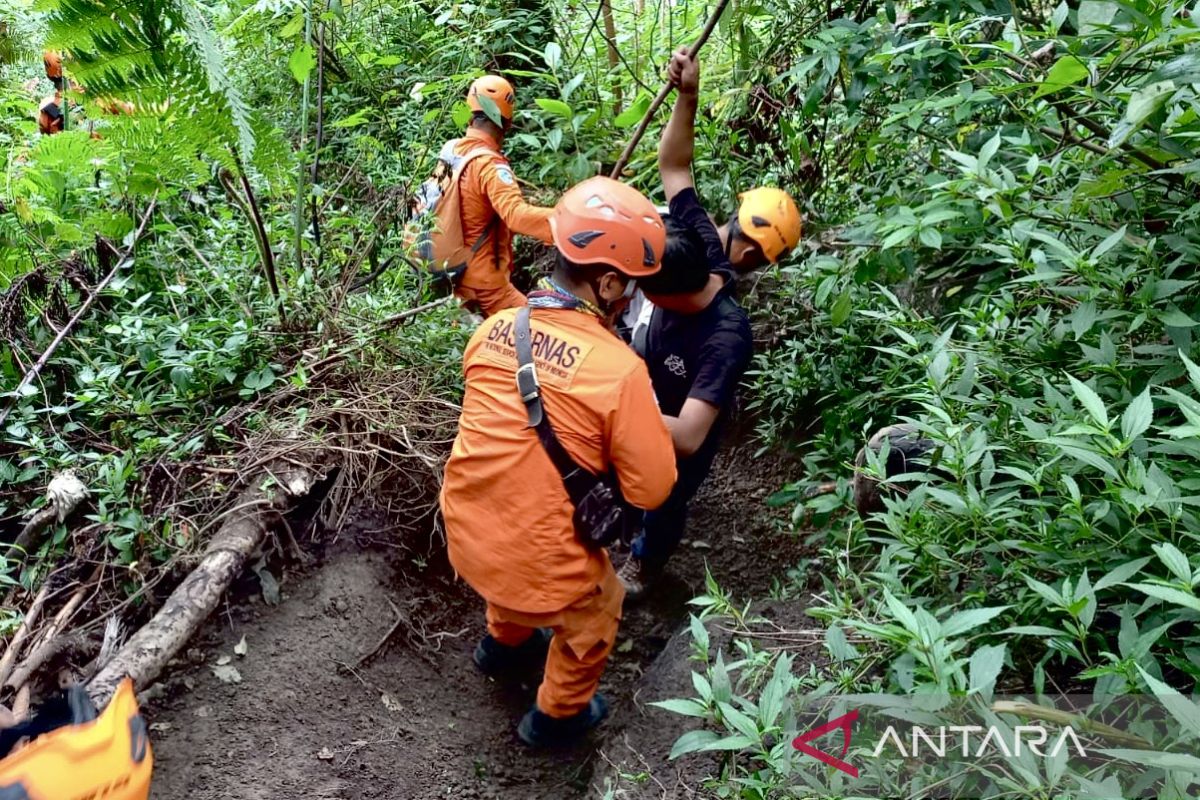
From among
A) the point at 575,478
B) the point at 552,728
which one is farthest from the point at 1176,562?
the point at 552,728

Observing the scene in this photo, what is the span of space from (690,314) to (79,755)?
8.55 feet

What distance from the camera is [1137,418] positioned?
1564 millimetres

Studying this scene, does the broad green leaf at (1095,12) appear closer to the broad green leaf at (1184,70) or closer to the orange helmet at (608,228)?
the broad green leaf at (1184,70)

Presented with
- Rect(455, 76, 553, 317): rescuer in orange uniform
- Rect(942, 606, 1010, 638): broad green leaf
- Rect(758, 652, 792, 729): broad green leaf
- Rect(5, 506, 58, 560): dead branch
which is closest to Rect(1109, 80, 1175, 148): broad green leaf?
Rect(942, 606, 1010, 638): broad green leaf

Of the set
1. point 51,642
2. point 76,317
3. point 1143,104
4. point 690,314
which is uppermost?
point 1143,104

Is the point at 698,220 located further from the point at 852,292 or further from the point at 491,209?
the point at 491,209

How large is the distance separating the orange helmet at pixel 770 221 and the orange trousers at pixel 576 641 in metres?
1.72

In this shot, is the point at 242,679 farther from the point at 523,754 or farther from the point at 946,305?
the point at 946,305

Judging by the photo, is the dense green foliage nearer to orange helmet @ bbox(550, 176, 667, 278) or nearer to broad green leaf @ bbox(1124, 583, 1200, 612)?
broad green leaf @ bbox(1124, 583, 1200, 612)

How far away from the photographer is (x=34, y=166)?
424 centimetres

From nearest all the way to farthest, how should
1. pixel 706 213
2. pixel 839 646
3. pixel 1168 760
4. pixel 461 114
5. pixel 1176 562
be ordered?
pixel 1168 760
pixel 1176 562
pixel 839 646
pixel 706 213
pixel 461 114

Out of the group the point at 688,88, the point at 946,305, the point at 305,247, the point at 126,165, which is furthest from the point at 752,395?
the point at 126,165

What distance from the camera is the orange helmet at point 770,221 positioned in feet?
12.2

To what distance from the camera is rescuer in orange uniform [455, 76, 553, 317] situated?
462 cm
